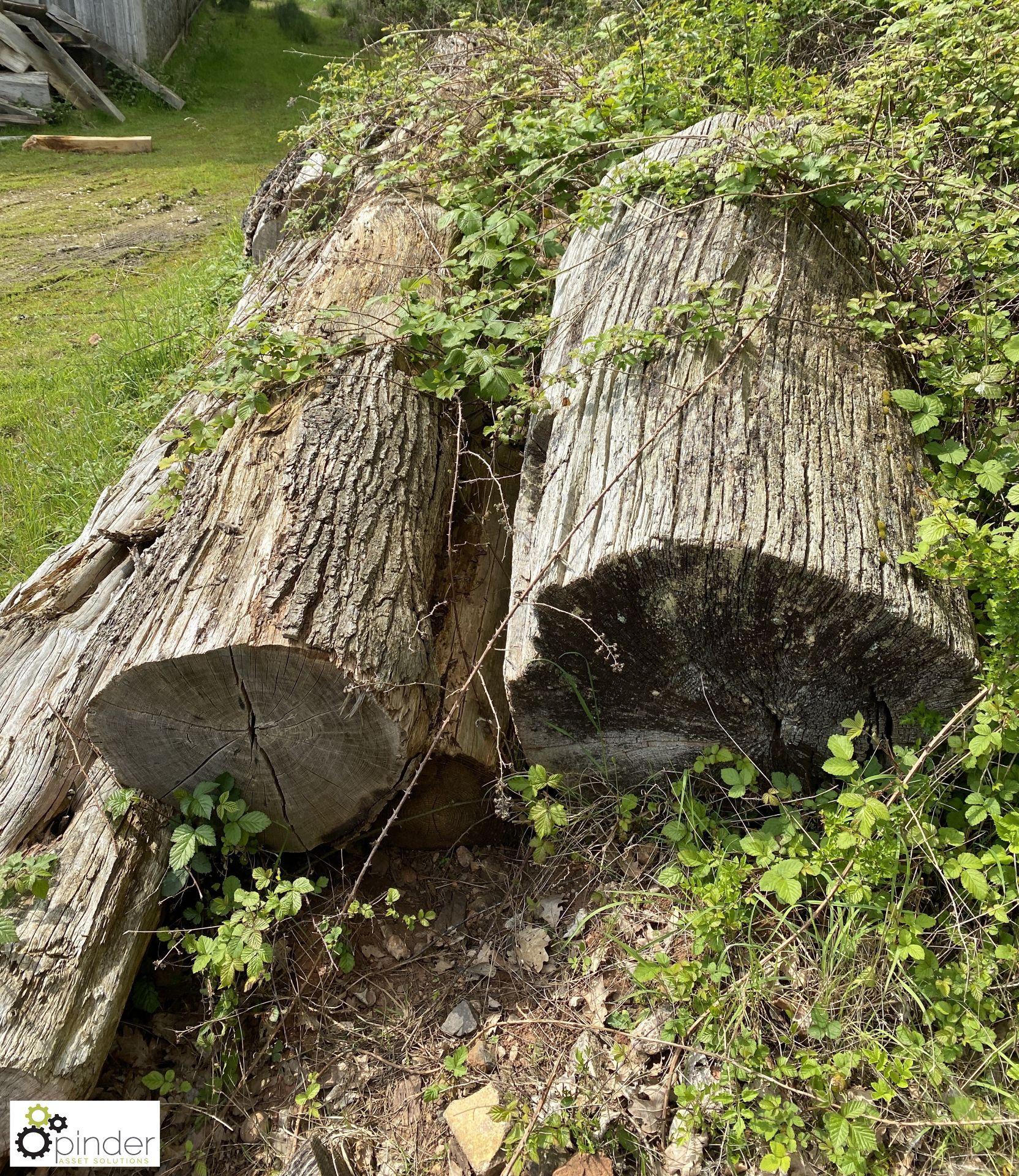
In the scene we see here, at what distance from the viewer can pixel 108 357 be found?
5.27m

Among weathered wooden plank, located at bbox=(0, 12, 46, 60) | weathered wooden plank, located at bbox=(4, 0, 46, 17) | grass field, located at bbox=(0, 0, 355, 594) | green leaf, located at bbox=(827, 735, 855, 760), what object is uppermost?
weathered wooden plank, located at bbox=(4, 0, 46, 17)

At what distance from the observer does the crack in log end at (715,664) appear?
1983mm

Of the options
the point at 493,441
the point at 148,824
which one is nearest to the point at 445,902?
the point at 148,824

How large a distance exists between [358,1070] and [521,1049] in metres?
0.46

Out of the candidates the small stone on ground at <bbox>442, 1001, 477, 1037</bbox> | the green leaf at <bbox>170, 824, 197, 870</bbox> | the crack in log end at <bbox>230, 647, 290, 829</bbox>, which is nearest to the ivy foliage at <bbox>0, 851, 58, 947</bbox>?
the green leaf at <bbox>170, 824, 197, 870</bbox>

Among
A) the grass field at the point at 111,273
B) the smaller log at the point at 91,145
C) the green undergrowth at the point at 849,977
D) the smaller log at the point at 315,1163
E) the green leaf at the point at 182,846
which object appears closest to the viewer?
the green undergrowth at the point at 849,977

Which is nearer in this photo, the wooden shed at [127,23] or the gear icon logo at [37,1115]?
the gear icon logo at [37,1115]

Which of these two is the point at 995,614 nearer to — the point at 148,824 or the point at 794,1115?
the point at 794,1115

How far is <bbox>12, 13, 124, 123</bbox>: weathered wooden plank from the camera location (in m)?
10.8

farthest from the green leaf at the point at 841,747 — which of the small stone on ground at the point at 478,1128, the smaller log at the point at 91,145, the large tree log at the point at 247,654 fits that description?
the smaller log at the point at 91,145

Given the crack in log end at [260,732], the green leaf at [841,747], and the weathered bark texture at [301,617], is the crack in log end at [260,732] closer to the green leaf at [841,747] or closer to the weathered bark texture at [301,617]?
the weathered bark texture at [301,617]

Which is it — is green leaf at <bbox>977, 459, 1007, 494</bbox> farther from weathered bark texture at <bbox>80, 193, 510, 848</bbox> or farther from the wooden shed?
the wooden shed

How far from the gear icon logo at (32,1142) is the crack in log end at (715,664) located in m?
1.53

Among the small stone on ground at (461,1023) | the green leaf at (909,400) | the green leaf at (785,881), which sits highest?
the green leaf at (909,400)
